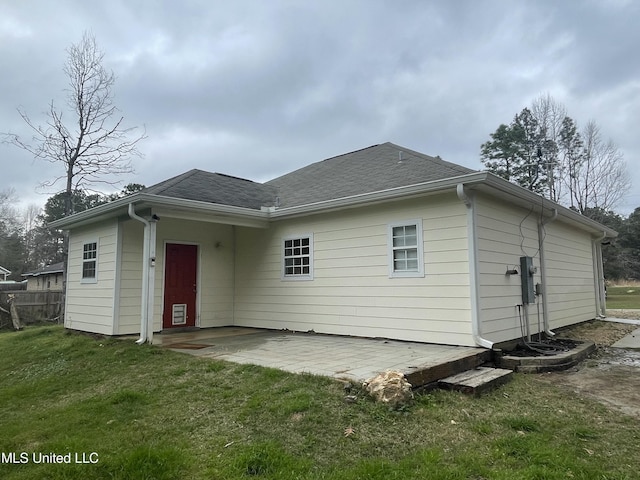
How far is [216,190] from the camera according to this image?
9.19 meters

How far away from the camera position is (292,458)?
8.95 feet

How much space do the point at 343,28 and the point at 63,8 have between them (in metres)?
5.99

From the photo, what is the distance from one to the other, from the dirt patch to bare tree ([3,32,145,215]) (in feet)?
39.6

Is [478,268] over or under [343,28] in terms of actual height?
under

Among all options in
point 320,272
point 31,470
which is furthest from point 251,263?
point 31,470

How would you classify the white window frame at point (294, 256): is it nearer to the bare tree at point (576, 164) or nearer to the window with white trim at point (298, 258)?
A: the window with white trim at point (298, 258)

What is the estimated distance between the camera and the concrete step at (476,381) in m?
4.12

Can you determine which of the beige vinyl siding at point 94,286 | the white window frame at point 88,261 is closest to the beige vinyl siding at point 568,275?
the beige vinyl siding at point 94,286

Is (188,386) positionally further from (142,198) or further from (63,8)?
(63,8)

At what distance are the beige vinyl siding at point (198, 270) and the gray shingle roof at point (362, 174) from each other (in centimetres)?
185

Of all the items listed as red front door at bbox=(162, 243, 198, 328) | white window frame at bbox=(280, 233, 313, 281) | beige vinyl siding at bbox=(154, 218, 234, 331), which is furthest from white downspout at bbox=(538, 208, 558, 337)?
red front door at bbox=(162, 243, 198, 328)

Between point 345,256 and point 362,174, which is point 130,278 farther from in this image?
point 362,174

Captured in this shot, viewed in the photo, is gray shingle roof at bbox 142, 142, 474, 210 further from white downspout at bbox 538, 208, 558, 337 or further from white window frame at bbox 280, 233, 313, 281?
white downspout at bbox 538, 208, 558, 337

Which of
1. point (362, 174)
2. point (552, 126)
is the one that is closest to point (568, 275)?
point (362, 174)
